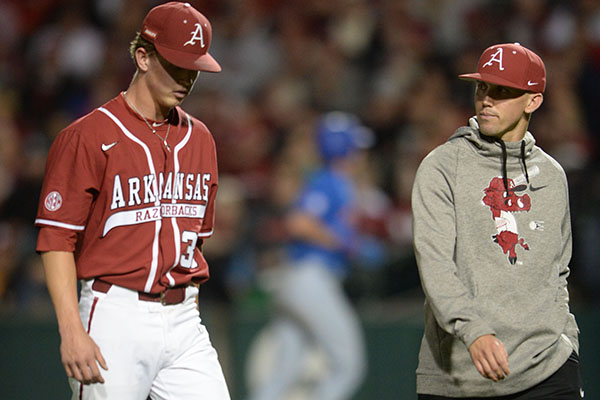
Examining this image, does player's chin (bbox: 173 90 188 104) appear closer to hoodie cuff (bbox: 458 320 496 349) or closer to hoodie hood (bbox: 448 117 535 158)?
hoodie hood (bbox: 448 117 535 158)

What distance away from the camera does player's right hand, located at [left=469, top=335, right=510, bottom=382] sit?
10.8ft

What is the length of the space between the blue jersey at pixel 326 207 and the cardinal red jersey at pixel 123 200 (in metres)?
3.53

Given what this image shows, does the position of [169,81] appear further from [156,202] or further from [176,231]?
[176,231]

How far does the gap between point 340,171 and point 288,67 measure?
12.1 ft

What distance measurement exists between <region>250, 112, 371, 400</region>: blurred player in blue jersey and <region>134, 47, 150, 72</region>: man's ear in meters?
3.62

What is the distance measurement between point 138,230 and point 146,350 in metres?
0.46

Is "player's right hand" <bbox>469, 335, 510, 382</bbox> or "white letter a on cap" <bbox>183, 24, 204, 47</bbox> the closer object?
"player's right hand" <bbox>469, 335, 510, 382</bbox>

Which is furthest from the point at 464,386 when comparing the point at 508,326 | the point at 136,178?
the point at 136,178

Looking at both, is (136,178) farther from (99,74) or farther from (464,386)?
(99,74)

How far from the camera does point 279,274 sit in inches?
302

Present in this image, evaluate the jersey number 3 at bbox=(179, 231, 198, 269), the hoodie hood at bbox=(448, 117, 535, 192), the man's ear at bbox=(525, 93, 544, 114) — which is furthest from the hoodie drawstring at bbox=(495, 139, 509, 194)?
the jersey number 3 at bbox=(179, 231, 198, 269)

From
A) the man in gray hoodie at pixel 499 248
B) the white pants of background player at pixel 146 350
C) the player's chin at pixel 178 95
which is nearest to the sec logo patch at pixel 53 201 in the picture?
the white pants of background player at pixel 146 350

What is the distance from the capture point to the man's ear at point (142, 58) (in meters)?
3.78

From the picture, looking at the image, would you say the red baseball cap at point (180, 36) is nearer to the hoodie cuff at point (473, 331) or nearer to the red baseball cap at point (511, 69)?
the red baseball cap at point (511, 69)
